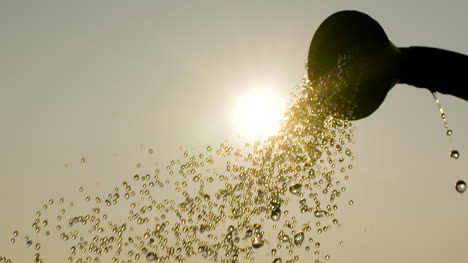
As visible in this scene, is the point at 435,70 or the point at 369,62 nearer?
the point at 435,70

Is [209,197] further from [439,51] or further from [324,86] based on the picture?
[439,51]

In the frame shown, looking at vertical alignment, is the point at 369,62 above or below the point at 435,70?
above

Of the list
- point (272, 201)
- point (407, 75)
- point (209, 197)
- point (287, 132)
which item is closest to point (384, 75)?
point (407, 75)

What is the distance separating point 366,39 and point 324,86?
0.62 meters

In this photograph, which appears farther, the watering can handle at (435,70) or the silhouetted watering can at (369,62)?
the silhouetted watering can at (369,62)

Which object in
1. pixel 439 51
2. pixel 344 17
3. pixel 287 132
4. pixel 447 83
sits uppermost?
pixel 287 132

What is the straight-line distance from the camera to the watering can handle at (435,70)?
3307mm

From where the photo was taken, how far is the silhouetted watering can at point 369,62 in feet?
11.4

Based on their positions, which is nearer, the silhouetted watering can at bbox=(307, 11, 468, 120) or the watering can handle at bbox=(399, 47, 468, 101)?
the watering can handle at bbox=(399, 47, 468, 101)

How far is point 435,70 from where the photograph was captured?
11.4 ft

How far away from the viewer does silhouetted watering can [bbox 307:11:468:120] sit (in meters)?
3.47

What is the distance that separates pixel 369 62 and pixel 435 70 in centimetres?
49

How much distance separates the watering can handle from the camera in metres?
3.31

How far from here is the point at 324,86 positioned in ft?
13.9
